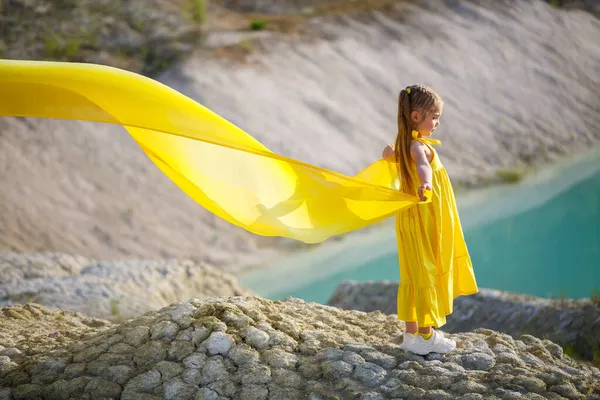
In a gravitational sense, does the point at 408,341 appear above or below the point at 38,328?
below

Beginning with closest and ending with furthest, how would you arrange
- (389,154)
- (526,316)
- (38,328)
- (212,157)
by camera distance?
1. (389,154)
2. (212,157)
3. (38,328)
4. (526,316)

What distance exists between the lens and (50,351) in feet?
14.6

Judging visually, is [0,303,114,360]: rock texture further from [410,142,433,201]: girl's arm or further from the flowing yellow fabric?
[410,142,433,201]: girl's arm

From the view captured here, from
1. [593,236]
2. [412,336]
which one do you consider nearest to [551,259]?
[593,236]

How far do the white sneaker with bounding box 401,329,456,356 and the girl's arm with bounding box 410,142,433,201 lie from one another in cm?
68

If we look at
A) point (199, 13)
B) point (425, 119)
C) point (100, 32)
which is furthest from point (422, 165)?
point (199, 13)

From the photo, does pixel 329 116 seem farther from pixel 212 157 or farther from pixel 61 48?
pixel 212 157

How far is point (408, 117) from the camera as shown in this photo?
4.23 m

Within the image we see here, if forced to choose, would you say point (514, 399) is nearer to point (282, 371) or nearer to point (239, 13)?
point (282, 371)

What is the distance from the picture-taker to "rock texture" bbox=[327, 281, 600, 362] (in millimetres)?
6211

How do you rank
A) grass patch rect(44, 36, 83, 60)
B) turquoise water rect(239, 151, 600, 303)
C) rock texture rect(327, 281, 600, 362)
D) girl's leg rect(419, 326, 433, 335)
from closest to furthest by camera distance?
1. girl's leg rect(419, 326, 433, 335)
2. rock texture rect(327, 281, 600, 362)
3. turquoise water rect(239, 151, 600, 303)
4. grass patch rect(44, 36, 83, 60)

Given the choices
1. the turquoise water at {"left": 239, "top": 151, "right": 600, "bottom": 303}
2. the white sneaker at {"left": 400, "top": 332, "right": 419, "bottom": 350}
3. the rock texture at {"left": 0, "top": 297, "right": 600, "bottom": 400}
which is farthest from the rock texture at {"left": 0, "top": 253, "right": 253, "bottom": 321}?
the white sneaker at {"left": 400, "top": 332, "right": 419, "bottom": 350}

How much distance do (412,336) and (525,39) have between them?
11.5 meters

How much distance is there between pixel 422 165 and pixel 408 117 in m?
0.25
